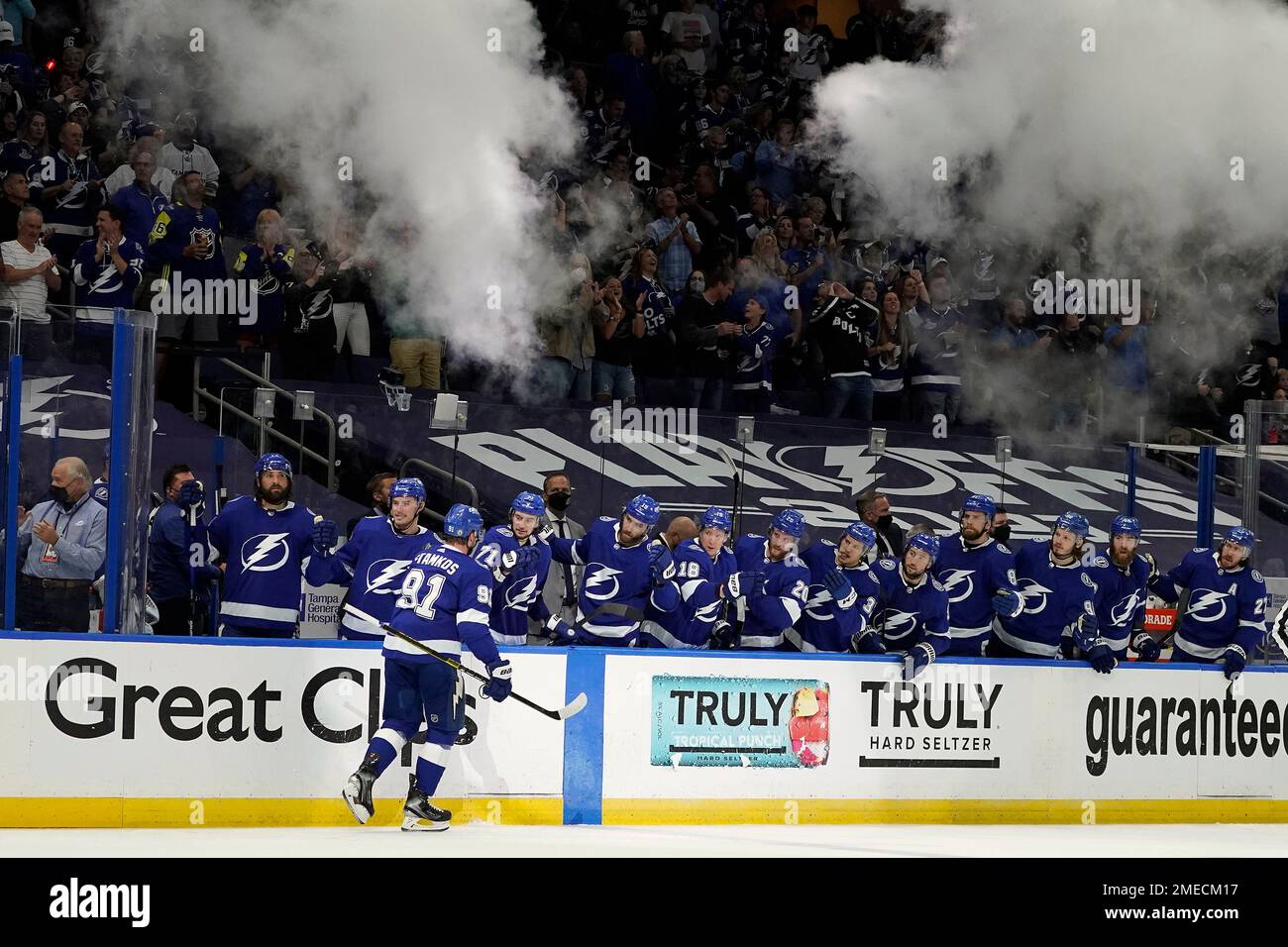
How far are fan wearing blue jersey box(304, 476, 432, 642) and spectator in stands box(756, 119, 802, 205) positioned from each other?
728 centimetres

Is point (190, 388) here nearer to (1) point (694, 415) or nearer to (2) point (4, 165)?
(2) point (4, 165)

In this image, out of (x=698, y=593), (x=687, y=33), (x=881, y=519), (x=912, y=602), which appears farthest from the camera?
(x=687, y=33)

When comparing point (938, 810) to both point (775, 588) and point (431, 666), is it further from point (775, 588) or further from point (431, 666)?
point (431, 666)

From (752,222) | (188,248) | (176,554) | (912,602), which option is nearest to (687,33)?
(752,222)

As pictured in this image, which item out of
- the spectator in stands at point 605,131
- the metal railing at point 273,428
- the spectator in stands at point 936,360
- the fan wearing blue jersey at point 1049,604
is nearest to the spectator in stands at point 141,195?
the metal railing at point 273,428

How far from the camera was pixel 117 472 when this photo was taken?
384 inches

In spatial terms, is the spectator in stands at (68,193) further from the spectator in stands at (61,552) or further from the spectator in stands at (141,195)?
the spectator in stands at (61,552)

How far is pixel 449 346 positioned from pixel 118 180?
2707mm

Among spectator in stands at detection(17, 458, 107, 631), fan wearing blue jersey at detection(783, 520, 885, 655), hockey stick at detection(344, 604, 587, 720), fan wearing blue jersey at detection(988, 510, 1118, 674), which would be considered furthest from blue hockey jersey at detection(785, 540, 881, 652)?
spectator in stands at detection(17, 458, 107, 631)

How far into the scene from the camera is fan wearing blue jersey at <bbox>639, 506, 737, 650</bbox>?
37.4ft

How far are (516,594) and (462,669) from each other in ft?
4.95

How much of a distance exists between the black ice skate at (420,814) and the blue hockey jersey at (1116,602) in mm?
5119

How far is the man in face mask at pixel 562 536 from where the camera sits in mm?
12070

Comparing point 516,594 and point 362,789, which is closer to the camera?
point 362,789
